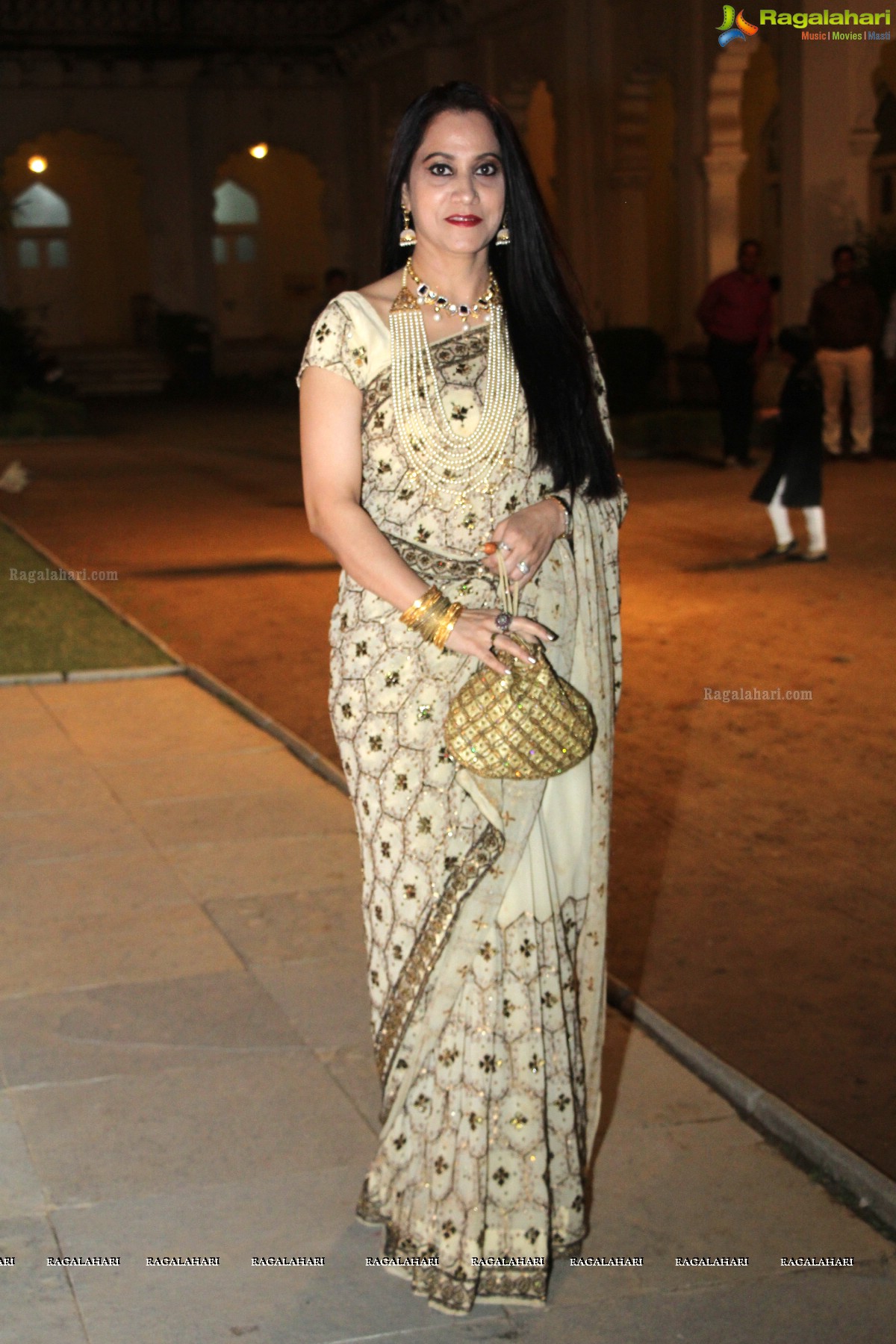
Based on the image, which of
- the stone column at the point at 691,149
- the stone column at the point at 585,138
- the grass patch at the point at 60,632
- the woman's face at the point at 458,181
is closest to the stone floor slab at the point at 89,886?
the woman's face at the point at 458,181

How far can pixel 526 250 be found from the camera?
2.80 m

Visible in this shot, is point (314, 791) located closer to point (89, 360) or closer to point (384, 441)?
point (384, 441)

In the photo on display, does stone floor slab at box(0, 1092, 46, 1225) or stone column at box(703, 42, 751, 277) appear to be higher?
stone column at box(703, 42, 751, 277)

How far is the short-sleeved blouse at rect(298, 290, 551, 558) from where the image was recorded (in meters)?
2.72

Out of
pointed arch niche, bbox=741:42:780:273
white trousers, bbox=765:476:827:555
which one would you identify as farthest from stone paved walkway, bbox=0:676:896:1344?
pointed arch niche, bbox=741:42:780:273

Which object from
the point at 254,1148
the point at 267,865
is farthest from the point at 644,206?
the point at 254,1148

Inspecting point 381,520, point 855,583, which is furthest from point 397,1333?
point 855,583

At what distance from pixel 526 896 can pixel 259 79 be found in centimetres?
3148

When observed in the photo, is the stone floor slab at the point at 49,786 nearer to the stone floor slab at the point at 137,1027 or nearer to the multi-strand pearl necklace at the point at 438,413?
the stone floor slab at the point at 137,1027

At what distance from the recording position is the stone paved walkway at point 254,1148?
2.74 metres

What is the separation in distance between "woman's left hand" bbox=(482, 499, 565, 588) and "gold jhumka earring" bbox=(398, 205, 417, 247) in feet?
1.66

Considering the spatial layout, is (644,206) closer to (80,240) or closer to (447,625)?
(80,240)

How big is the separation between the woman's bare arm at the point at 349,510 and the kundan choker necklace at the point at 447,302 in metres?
0.21

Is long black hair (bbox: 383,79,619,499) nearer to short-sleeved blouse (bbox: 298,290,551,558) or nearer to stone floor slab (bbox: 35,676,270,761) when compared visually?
short-sleeved blouse (bbox: 298,290,551,558)
